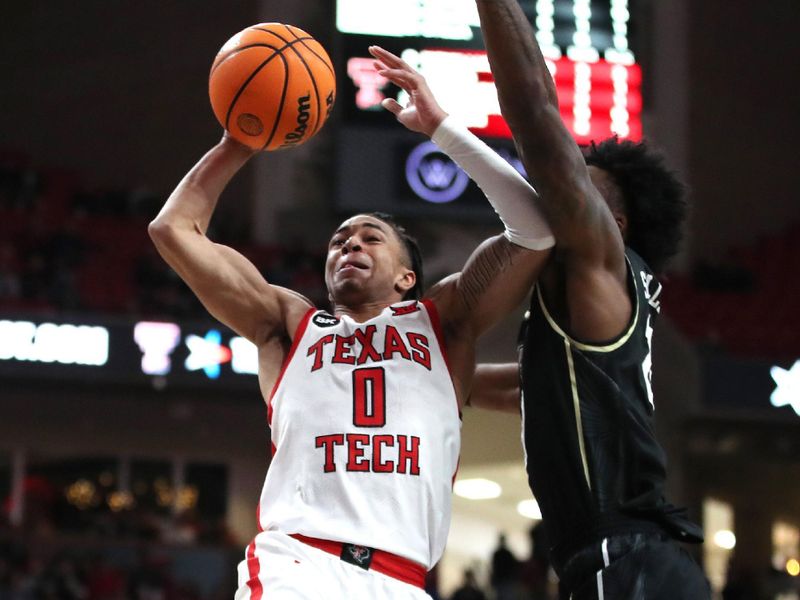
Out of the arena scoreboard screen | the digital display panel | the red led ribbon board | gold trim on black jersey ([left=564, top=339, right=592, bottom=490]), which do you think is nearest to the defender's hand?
gold trim on black jersey ([left=564, top=339, right=592, bottom=490])

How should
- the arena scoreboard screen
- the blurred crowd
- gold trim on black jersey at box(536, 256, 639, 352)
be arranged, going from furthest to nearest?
the blurred crowd, the arena scoreboard screen, gold trim on black jersey at box(536, 256, 639, 352)

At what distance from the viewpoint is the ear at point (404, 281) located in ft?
12.3

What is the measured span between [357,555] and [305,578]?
0.51 feet

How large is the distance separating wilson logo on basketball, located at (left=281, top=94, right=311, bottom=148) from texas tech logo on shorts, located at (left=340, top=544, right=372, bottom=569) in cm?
121

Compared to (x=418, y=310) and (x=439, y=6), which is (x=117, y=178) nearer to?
(x=439, y=6)

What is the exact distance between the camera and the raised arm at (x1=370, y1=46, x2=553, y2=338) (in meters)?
3.27

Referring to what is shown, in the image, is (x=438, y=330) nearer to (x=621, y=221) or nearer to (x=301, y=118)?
(x=621, y=221)

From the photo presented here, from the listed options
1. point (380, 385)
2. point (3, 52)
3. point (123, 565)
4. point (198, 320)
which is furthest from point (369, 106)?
point (3, 52)

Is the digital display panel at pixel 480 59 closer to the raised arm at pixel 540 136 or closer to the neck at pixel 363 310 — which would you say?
the neck at pixel 363 310

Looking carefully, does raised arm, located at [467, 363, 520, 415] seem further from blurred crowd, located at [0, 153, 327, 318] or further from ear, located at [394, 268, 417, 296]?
blurred crowd, located at [0, 153, 327, 318]

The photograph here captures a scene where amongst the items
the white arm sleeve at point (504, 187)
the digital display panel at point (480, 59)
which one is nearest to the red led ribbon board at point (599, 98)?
the digital display panel at point (480, 59)

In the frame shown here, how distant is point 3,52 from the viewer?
55.2 feet

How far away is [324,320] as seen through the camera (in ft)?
11.7

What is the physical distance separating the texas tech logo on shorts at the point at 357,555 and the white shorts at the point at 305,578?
12mm
